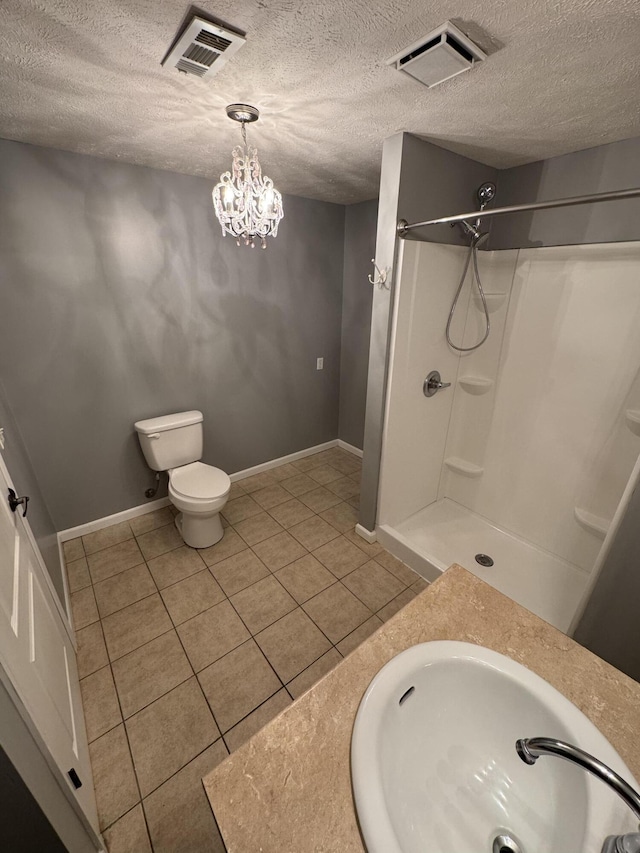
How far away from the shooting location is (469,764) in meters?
0.86

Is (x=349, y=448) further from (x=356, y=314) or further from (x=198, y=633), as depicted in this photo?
(x=198, y=633)

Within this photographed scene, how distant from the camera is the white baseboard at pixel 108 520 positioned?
227 cm

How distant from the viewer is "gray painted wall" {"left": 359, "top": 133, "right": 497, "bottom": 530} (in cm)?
159

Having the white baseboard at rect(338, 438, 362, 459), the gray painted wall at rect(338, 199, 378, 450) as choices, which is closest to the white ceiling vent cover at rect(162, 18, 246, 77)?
the gray painted wall at rect(338, 199, 378, 450)

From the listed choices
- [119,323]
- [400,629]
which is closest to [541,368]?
[400,629]

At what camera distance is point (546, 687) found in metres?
0.82

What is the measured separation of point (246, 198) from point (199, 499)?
1607 millimetres

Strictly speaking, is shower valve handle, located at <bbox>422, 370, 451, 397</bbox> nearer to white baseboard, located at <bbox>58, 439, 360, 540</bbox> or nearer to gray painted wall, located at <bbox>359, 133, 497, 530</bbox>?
gray painted wall, located at <bbox>359, 133, 497, 530</bbox>

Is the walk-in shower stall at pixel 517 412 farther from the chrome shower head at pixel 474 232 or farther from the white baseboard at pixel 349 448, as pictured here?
the white baseboard at pixel 349 448

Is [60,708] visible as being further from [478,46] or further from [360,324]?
[360,324]

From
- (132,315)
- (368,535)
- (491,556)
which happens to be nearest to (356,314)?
(132,315)

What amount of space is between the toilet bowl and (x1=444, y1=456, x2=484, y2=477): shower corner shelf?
1.61 m

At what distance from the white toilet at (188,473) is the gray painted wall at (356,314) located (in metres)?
1.54

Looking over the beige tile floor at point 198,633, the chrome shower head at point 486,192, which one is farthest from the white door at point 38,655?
the chrome shower head at point 486,192
